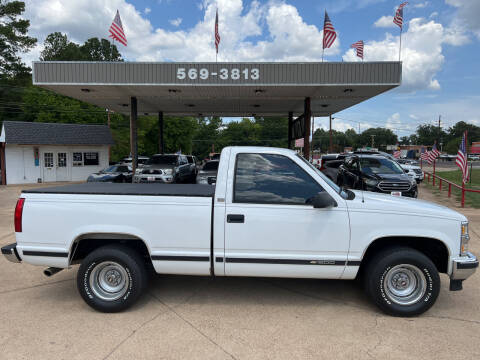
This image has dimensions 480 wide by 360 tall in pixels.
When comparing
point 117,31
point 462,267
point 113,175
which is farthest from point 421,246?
point 113,175

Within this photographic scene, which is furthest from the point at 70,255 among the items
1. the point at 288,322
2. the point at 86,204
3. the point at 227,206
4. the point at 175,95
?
the point at 175,95

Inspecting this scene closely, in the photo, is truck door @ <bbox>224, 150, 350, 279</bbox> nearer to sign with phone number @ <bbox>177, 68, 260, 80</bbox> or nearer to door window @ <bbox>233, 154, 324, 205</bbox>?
door window @ <bbox>233, 154, 324, 205</bbox>

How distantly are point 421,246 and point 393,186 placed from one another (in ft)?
23.7

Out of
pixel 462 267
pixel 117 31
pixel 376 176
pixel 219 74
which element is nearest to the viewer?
pixel 462 267

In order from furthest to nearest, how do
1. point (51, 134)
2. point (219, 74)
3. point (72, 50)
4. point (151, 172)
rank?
point (72, 50)
point (51, 134)
point (151, 172)
point (219, 74)

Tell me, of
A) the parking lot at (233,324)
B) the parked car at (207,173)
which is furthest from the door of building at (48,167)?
the parking lot at (233,324)

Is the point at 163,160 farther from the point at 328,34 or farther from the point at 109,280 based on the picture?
the point at 109,280

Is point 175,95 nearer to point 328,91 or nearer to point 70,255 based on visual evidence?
point 328,91

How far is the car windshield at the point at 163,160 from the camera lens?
53.4 feet

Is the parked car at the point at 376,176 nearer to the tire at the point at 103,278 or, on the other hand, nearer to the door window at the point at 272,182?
the door window at the point at 272,182

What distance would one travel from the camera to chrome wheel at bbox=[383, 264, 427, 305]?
3.74 meters

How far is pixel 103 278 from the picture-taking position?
3926 mm

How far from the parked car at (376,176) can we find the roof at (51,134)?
18.4 metres

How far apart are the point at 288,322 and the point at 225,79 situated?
36.6 feet
